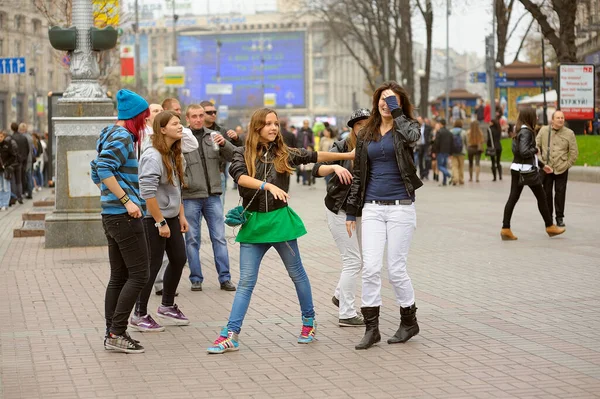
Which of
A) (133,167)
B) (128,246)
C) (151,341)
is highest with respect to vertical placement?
(133,167)

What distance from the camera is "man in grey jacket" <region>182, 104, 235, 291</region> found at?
10.8 meters

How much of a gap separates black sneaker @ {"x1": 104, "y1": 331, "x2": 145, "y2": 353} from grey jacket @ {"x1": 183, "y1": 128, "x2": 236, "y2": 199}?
2895 millimetres

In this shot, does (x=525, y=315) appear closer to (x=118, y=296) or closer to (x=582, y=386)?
(x=582, y=386)

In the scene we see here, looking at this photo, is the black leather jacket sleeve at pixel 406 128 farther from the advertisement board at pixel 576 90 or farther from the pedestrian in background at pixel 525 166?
the advertisement board at pixel 576 90

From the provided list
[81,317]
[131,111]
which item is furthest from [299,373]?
[81,317]

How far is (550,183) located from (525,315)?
7428 mm

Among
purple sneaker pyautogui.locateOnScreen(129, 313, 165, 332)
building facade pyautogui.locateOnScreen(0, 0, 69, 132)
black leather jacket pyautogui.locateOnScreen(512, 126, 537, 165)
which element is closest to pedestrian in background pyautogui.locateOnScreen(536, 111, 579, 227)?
black leather jacket pyautogui.locateOnScreen(512, 126, 537, 165)

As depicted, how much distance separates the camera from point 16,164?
26656mm

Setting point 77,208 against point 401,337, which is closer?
point 401,337

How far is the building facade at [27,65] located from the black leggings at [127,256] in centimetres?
6148

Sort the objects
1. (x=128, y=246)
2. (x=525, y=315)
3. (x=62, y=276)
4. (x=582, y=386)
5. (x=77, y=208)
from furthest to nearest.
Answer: (x=77, y=208) → (x=62, y=276) → (x=525, y=315) → (x=128, y=246) → (x=582, y=386)

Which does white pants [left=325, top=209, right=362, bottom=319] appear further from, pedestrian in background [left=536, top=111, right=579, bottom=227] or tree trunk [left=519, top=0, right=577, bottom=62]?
tree trunk [left=519, top=0, right=577, bottom=62]

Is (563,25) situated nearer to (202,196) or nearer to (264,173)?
(202,196)

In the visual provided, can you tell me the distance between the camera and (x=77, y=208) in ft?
51.5
